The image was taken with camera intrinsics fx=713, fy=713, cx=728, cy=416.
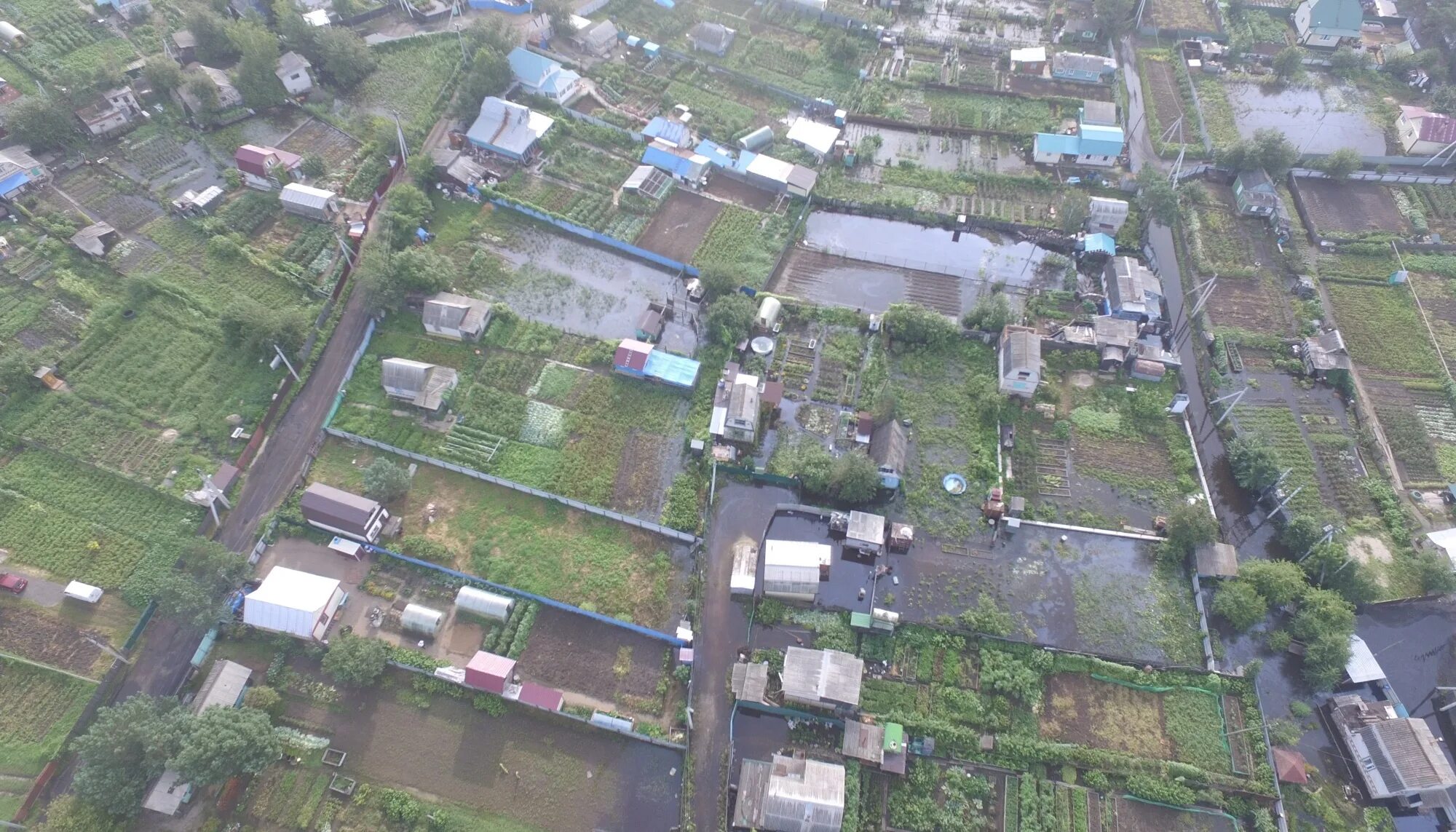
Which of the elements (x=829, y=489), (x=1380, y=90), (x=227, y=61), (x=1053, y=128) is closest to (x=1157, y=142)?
(x=1053, y=128)

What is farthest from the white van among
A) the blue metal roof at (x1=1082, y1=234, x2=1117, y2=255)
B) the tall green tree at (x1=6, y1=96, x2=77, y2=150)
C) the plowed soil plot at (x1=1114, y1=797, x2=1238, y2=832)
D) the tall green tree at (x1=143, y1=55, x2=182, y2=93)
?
the blue metal roof at (x1=1082, y1=234, x2=1117, y2=255)

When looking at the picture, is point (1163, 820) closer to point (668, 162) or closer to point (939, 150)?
point (939, 150)

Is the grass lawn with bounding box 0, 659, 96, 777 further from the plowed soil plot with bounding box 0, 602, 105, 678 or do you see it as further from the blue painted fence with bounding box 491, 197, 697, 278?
the blue painted fence with bounding box 491, 197, 697, 278

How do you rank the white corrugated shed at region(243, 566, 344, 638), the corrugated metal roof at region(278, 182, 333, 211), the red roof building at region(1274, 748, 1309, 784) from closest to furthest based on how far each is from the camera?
the red roof building at region(1274, 748, 1309, 784)
the white corrugated shed at region(243, 566, 344, 638)
the corrugated metal roof at region(278, 182, 333, 211)

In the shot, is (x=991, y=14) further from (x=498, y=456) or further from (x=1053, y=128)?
(x=498, y=456)

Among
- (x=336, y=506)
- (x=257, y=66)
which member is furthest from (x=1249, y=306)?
(x=257, y=66)
